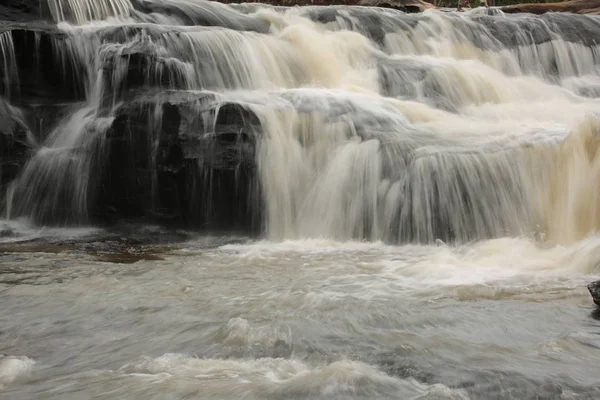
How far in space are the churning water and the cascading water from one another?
0.03 m

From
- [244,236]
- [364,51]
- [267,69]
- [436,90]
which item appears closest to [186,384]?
[244,236]

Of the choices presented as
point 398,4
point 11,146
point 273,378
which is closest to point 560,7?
point 398,4

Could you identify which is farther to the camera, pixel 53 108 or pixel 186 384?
pixel 53 108

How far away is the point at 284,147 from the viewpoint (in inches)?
361

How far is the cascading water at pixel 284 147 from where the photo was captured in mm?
8242

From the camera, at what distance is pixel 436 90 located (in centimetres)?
1303

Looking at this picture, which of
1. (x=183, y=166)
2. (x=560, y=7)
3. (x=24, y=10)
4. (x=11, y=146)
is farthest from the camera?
(x=560, y=7)

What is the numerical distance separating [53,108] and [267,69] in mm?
3691

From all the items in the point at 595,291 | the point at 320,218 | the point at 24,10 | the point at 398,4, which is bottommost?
the point at 320,218

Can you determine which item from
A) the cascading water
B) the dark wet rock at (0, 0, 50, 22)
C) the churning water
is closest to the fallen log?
the churning water

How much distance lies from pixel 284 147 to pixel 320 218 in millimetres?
1172

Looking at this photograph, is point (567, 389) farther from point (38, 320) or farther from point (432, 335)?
point (38, 320)

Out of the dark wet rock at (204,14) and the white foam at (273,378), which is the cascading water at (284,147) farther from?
the white foam at (273,378)

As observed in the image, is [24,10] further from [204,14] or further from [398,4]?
[398,4]
